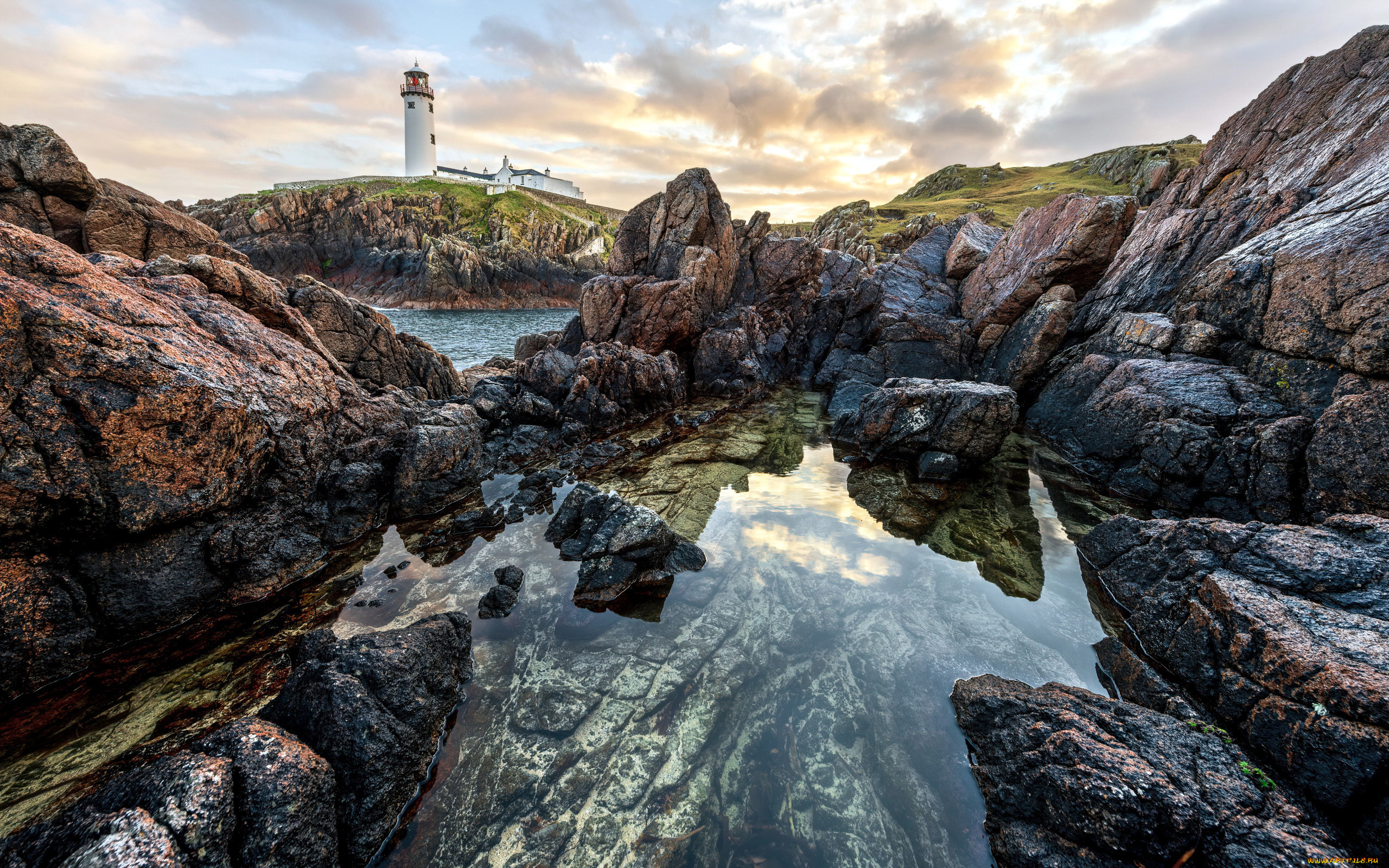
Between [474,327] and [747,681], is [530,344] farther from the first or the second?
[474,327]

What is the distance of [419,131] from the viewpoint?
15225cm

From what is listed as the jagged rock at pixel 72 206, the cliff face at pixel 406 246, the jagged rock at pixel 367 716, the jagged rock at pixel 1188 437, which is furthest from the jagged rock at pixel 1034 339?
the cliff face at pixel 406 246

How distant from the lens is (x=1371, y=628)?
748 centimetres

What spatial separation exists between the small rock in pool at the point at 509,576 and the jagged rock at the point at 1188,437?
2314 centimetres

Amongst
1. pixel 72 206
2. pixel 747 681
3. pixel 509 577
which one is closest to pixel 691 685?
pixel 747 681

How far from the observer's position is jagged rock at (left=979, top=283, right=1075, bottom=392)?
28109mm

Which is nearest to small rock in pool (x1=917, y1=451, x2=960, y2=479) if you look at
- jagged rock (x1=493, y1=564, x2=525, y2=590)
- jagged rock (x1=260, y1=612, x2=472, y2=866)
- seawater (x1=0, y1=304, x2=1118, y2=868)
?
seawater (x1=0, y1=304, x2=1118, y2=868)

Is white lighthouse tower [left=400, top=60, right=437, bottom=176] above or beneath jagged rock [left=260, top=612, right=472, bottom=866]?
above

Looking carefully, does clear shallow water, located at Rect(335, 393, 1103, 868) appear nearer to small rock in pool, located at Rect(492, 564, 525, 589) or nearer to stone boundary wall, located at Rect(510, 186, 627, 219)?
small rock in pool, located at Rect(492, 564, 525, 589)

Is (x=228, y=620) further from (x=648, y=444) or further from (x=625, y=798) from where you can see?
(x=648, y=444)

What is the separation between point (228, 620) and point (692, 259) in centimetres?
3543

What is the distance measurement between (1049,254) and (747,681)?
35.0m

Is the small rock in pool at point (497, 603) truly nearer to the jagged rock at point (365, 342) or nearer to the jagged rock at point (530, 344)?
the jagged rock at point (365, 342)

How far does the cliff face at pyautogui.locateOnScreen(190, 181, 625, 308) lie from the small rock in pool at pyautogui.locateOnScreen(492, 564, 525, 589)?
339 feet
